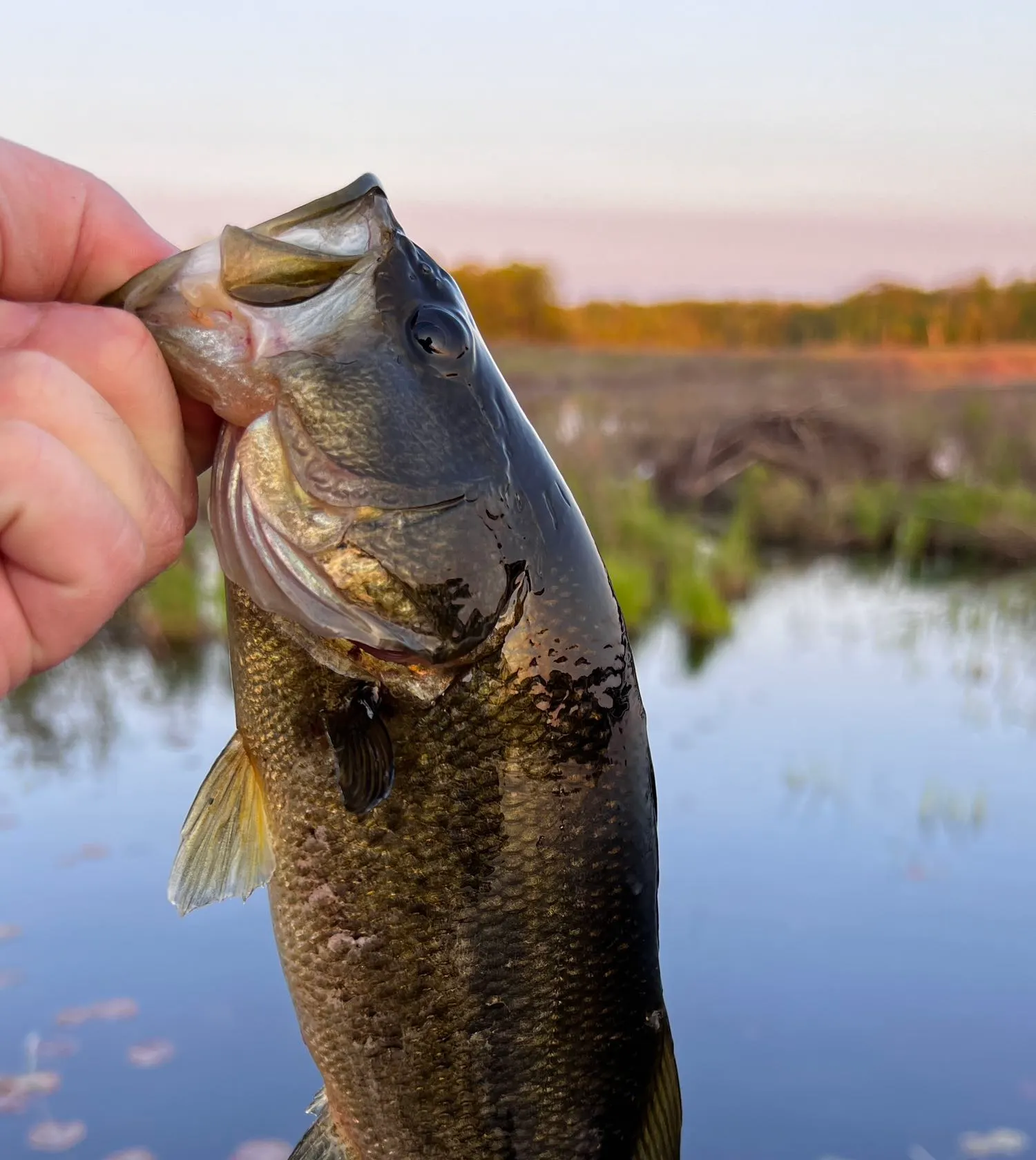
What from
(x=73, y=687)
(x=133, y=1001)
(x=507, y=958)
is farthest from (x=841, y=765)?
(x=507, y=958)

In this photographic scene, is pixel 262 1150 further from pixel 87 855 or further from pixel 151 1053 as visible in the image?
pixel 87 855

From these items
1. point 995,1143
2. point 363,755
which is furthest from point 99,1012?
point 363,755

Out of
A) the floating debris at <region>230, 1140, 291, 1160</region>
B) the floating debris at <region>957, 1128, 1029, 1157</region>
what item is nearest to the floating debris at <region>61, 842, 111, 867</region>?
the floating debris at <region>230, 1140, 291, 1160</region>

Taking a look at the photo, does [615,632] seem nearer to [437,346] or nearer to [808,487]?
[437,346]

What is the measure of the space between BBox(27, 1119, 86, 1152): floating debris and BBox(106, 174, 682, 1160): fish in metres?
3.40

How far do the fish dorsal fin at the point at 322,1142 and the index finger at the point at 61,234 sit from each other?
144 centimetres

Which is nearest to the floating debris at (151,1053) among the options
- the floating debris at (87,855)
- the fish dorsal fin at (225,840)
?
the floating debris at (87,855)

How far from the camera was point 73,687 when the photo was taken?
8984 millimetres

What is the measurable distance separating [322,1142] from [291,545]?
111cm

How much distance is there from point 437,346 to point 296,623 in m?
0.48

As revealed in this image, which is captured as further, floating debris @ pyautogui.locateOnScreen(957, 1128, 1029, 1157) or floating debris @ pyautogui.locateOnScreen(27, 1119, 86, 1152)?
floating debris @ pyautogui.locateOnScreen(957, 1128, 1029, 1157)

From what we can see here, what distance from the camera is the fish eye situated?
164cm

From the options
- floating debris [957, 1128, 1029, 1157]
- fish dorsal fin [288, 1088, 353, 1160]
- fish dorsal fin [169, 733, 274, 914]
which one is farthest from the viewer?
floating debris [957, 1128, 1029, 1157]

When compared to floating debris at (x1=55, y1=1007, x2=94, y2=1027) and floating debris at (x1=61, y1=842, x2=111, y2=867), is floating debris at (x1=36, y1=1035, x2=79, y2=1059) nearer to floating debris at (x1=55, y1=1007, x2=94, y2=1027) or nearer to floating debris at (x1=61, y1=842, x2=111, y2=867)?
floating debris at (x1=55, y1=1007, x2=94, y2=1027)
